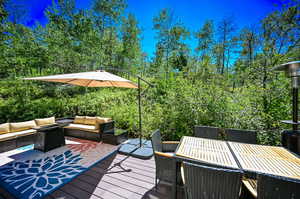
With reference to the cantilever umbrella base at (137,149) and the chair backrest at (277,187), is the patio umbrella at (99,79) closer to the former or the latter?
the cantilever umbrella base at (137,149)

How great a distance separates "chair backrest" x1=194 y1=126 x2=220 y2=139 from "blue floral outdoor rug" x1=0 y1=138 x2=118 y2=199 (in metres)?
2.55

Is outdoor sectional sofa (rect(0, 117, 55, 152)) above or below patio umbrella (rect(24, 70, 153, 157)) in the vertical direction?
below

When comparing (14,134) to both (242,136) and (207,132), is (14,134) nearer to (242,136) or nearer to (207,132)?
(207,132)

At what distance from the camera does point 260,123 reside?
343 cm

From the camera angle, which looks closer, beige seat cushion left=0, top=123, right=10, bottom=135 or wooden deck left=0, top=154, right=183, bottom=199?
wooden deck left=0, top=154, right=183, bottom=199

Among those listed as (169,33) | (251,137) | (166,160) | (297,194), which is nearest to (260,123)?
(251,137)

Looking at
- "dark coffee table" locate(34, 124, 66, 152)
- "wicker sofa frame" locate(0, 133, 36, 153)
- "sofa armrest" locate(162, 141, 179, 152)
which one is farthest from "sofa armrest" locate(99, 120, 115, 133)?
"sofa armrest" locate(162, 141, 179, 152)

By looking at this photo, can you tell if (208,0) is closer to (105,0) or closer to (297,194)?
(297,194)

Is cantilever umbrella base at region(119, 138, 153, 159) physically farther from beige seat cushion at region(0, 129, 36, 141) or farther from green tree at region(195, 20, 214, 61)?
green tree at region(195, 20, 214, 61)

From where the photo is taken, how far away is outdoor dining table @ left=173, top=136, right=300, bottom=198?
1568 millimetres

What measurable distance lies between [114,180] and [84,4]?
11254 millimetres

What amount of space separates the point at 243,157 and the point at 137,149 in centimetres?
282

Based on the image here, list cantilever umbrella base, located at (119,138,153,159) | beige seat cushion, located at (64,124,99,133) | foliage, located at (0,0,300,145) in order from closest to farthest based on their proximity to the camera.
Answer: cantilever umbrella base, located at (119,138,153,159), foliage, located at (0,0,300,145), beige seat cushion, located at (64,124,99,133)

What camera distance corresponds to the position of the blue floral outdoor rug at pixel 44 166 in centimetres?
238
